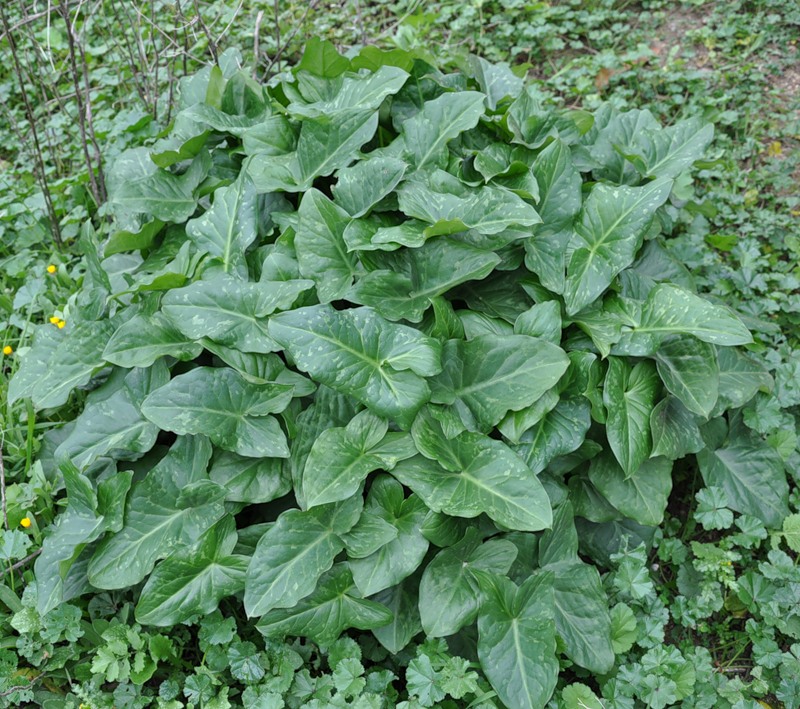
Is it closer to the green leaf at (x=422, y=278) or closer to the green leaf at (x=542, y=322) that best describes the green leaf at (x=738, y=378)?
the green leaf at (x=542, y=322)

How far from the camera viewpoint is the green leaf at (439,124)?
240 cm

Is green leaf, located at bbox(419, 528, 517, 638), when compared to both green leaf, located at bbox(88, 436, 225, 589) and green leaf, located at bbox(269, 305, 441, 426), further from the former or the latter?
green leaf, located at bbox(88, 436, 225, 589)

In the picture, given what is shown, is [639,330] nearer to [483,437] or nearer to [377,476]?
[483,437]

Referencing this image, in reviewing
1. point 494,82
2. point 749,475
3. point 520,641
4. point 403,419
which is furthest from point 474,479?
point 494,82

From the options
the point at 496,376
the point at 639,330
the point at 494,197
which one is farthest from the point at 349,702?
the point at 494,197

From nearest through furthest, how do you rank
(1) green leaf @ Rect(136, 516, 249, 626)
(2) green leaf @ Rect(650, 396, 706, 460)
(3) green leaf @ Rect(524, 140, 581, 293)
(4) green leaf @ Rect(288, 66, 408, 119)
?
1. (1) green leaf @ Rect(136, 516, 249, 626)
2. (2) green leaf @ Rect(650, 396, 706, 460)
3. (3) green leaf @ Rect(524, 140, 581, 293)
4. (4) green leaf @ Rect(288, 66, 408, 119)

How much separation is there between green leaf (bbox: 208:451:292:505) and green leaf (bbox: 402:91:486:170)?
108 centimetres

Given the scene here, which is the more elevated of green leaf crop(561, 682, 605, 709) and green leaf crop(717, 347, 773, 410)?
green leaf crop(717, 347, 773, 410)

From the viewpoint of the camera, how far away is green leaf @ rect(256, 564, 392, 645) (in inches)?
78.0

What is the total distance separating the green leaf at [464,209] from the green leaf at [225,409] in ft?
2.10

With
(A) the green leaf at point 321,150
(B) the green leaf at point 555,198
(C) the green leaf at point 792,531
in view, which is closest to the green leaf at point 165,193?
(A) the green leaf at point 321,150

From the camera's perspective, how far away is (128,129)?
11.5 ft

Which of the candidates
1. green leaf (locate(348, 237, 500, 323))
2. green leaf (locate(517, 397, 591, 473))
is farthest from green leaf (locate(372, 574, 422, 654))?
green leaf (locate(348, 237, 500, 323))

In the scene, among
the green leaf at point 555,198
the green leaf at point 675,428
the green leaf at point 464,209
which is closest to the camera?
the green leaf at point 464,209
